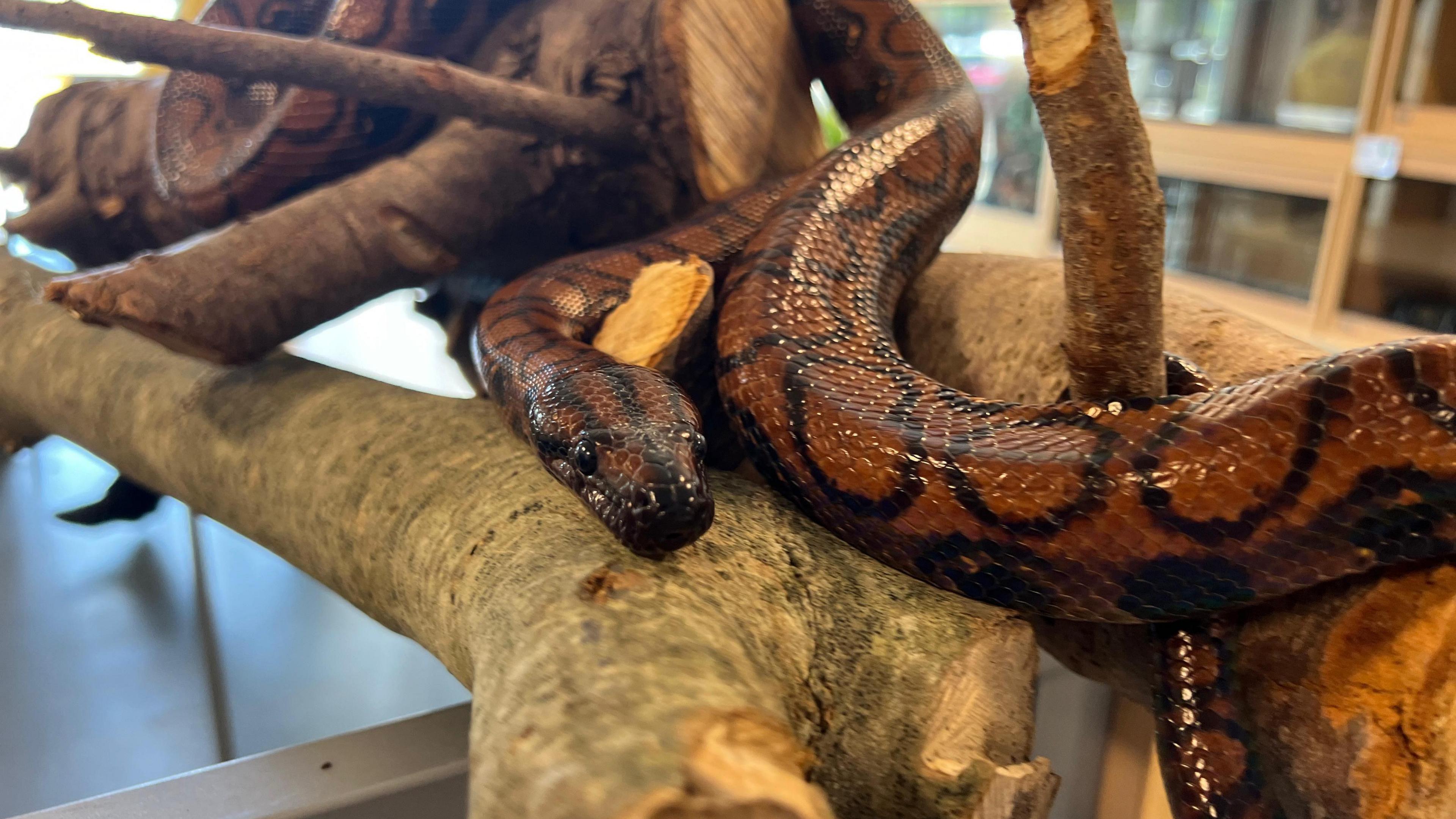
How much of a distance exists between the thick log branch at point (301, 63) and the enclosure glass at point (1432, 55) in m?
2.35

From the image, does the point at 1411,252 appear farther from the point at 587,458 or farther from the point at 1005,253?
the point at 587,458

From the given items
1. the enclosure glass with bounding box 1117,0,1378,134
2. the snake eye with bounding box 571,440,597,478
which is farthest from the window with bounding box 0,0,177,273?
the enclosure glass with bounding box 1117,0,1378,134

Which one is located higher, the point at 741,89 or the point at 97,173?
the point at 741,89

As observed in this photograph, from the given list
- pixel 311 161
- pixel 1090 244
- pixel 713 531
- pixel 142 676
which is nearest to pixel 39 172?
pixel 311 161

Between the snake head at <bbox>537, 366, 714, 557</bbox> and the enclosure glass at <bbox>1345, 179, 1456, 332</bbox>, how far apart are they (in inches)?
96.5

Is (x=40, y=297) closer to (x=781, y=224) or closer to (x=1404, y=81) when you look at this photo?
(x=781, y=224)

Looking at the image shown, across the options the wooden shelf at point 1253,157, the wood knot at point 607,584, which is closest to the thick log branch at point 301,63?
the wood knot at point 607,584

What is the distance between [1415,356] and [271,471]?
1296 millimetres

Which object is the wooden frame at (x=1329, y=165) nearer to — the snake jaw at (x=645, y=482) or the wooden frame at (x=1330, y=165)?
the wooden frame at (x=1330, y=165)

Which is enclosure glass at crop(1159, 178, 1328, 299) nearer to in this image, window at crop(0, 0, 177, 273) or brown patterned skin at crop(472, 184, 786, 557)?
brown patterned skin at crop(472, 184, 786, 557)

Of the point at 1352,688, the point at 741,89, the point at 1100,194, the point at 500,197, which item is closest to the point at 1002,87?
the point at 741,89

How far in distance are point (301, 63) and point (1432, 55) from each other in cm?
273

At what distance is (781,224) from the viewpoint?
4.24ft

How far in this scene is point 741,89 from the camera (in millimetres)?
1540
